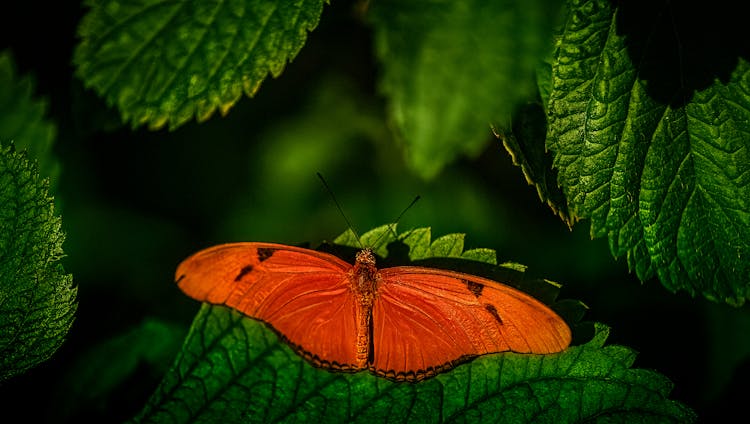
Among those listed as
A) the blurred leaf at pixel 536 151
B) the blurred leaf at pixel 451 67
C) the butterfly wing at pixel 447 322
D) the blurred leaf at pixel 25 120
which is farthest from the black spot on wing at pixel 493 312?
the blurred leaf at pixel 25 120

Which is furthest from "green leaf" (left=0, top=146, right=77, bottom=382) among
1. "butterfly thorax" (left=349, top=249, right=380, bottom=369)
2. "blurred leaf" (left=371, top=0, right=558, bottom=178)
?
"blurred leaf" (left=371, top=0, right=558, bottom=178)

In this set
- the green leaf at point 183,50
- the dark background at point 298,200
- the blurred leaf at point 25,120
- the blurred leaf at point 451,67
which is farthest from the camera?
the dark background at point 298,200

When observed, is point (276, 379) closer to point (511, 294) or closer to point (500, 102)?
point (511, 294)

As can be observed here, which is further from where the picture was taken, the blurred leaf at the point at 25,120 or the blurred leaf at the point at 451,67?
the blurred leaf at the point at 25,120

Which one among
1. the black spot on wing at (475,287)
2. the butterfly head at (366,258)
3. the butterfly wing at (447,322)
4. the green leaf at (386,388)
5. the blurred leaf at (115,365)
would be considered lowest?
the blurred leaf at (115,365)

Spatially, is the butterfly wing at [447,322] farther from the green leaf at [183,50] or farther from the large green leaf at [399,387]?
the green leaf at [183,50]

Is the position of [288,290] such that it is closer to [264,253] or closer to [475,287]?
[264,253]

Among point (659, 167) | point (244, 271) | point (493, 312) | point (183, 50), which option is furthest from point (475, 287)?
point (183, 50)

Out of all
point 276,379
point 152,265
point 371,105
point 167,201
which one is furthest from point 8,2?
point 276,379

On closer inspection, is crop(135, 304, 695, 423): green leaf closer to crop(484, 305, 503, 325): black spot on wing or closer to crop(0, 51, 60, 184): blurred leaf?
crop(484, 305, 503, 325): black spot on wing

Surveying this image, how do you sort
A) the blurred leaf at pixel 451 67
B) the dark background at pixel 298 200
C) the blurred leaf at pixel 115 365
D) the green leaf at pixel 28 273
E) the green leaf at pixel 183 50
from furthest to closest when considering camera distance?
the dark background at pixel 298 200
the blurred leaf at pixel 115 365
the green leaf at pixel 28 273
the green leaf at pixel 183 50
the blurred leaf at pixel 451 67
